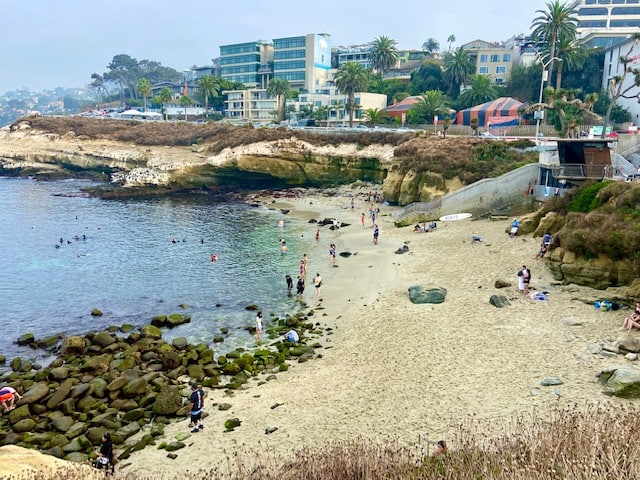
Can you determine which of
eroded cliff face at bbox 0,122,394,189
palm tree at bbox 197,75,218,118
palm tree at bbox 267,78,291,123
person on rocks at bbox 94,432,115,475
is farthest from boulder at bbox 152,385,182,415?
palm tree at bbox 197,75,218,118

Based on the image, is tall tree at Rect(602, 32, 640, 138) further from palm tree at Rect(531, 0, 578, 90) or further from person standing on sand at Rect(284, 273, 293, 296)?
person standing on sand at Rect(284, 273, 293, 296)

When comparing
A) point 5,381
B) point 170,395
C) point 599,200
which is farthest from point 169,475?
point 599,200

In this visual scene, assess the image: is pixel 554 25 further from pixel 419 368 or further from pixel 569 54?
pixel 419 368

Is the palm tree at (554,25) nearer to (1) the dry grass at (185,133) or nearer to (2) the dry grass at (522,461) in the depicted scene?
(1) the dry grass at (185,133)

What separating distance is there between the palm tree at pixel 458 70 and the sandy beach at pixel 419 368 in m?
68.8

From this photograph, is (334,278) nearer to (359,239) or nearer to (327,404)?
(359,239)

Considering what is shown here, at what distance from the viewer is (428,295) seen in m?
24.5

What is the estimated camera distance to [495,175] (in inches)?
1732

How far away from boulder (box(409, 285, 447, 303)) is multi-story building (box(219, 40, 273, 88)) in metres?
113

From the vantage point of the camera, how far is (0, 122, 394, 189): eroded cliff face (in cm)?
6550

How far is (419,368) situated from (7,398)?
14781mm

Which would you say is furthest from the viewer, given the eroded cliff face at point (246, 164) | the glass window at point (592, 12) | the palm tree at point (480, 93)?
the glass window at point (592, 12)

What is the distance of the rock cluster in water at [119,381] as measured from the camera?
50.9 feet

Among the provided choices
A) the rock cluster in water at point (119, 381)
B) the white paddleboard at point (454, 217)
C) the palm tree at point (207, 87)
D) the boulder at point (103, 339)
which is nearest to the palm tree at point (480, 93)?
the white paddleboard at point (454, 217)
